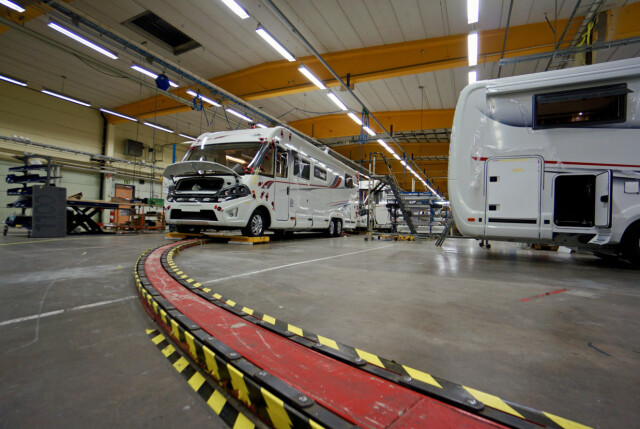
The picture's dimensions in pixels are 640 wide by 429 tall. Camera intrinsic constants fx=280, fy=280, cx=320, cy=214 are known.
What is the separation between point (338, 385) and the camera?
0.99 meters

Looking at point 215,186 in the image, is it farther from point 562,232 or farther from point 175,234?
point 562,232

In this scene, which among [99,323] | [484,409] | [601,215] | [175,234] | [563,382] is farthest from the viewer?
[175,234]

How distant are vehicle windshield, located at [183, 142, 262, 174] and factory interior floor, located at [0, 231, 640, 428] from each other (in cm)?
381

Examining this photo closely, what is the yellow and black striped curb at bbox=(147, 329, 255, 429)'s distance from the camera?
→ 90 cm

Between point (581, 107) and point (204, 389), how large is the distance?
573 cm

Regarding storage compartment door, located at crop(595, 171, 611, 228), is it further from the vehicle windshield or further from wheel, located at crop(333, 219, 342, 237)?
wheel, located at crop(333, 219, 342, 237)

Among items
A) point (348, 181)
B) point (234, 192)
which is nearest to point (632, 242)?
point (234, 192)

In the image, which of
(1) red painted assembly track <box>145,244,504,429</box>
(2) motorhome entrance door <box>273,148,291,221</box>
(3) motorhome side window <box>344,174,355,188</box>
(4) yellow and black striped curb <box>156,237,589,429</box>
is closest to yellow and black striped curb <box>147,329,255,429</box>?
(1) red painted assembly track <box>145,244,504,429</box>

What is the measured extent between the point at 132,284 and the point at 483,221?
4804mm

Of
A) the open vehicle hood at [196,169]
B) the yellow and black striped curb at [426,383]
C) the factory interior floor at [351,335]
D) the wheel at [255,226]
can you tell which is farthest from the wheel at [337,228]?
the yellow and black striped curb at [426,383]

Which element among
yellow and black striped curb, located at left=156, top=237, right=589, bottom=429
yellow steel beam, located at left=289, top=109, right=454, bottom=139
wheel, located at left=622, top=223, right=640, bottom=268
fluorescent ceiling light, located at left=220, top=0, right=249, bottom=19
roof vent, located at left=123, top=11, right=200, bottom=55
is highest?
roof vent, located at left=123, top=11, right=200, bottom=55

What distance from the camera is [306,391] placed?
95 centimetres

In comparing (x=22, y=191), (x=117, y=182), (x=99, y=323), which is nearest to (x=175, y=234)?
(x=22, y=191)

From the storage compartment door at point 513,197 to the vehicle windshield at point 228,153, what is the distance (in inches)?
184
